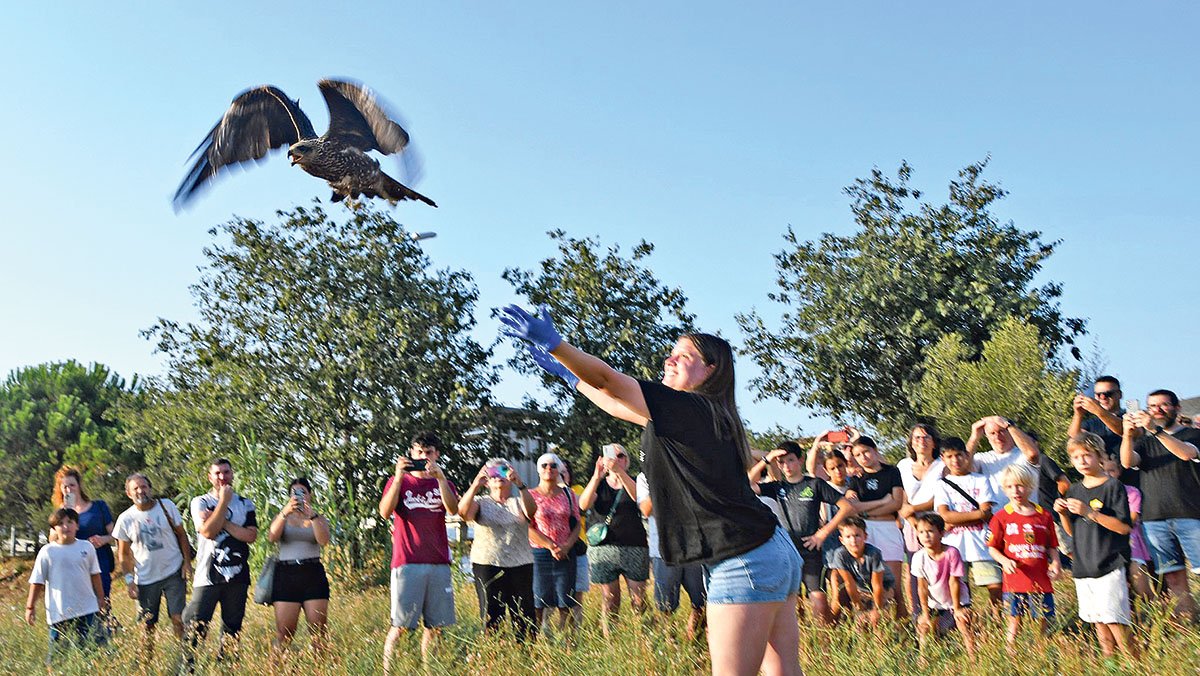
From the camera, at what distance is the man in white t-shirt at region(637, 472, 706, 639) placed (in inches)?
270

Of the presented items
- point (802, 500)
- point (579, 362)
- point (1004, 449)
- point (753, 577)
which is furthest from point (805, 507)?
point (579, 362)

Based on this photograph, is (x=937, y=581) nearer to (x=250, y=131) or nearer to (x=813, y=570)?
(x=813, y=570)

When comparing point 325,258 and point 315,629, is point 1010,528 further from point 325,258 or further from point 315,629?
point 325,258

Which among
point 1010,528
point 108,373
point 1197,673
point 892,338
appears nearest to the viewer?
point 1197,673

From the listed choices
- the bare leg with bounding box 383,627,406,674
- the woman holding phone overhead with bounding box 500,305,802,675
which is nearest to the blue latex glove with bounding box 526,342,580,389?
the woman holding phone overhead with bounding box 500,305,802,675

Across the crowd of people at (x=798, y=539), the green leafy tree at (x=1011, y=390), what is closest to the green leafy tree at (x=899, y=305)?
the green leafy tree at (x=1011, y=390)

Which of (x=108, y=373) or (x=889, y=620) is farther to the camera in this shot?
(x=108, y=373)

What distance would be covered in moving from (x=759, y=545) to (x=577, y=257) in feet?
66.2

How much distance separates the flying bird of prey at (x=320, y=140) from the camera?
789 cm

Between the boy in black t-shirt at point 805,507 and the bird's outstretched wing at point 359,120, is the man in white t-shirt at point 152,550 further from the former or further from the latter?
the boy in black t-shirt at point 805,507

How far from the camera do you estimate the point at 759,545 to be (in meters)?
3.40

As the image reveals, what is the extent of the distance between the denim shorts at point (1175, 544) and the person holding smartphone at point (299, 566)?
5341 mm

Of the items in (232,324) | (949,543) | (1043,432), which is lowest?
(949,543)

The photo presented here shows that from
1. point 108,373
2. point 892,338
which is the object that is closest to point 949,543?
point 892,338
